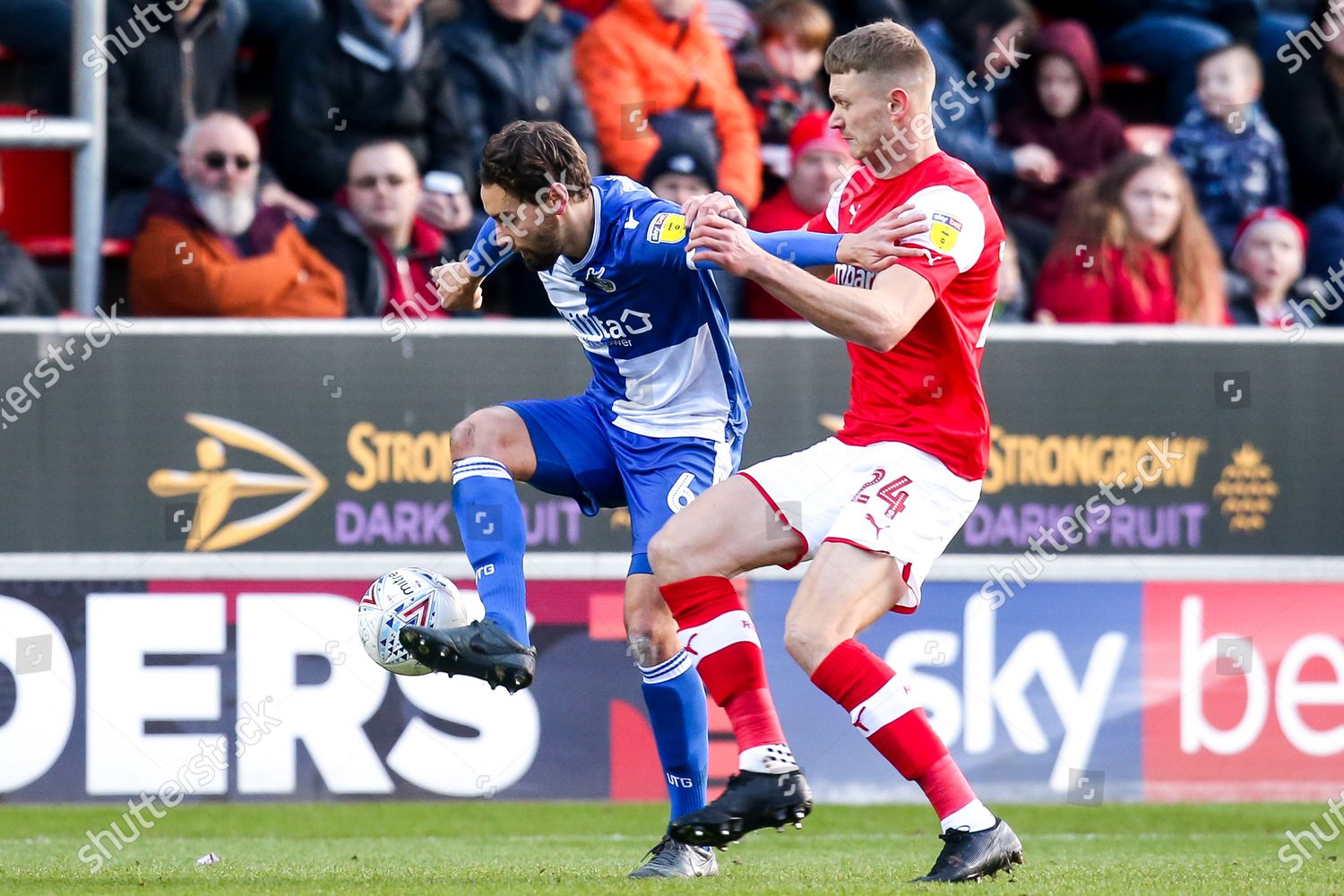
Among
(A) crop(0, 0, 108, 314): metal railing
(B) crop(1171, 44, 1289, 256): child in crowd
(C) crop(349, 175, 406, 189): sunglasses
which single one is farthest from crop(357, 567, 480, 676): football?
(B) crop(1171, 44, 1289, 256): child in crowd

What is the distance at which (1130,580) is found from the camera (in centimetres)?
746

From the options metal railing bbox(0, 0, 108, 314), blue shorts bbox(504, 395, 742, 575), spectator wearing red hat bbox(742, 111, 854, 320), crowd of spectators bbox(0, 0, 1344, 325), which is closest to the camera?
blue shorts bbox(504, 395, 742, 575)

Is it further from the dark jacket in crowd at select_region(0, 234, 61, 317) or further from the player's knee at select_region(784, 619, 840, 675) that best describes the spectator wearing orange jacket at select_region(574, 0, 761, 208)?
the player's knee at select_region(784, 619, 840, 675)

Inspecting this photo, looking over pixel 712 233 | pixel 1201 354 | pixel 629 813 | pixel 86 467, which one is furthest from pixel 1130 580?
pixel 86 467

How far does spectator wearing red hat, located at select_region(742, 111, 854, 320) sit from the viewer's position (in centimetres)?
780

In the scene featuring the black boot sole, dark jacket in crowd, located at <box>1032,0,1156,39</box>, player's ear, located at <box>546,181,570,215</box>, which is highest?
dark jacket in crowd, located at <box>1032,0,1156,39</box>

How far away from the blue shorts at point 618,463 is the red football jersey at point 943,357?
0.58m

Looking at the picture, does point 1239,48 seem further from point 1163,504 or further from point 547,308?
point 547,308

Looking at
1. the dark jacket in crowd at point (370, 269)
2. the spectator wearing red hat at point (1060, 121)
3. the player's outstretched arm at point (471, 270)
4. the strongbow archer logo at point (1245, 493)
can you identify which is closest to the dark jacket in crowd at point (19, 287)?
the dark jacket in crowd at point (370, 269)

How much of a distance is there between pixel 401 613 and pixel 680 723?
0.94 metres

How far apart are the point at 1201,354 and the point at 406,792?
3887 millimetres

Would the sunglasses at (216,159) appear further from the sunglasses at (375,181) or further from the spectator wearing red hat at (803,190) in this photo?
the spectator wearing red hat at (803,190)

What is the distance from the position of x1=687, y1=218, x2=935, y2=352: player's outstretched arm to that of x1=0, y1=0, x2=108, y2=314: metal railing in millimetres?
3686

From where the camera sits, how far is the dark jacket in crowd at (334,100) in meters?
7.61
